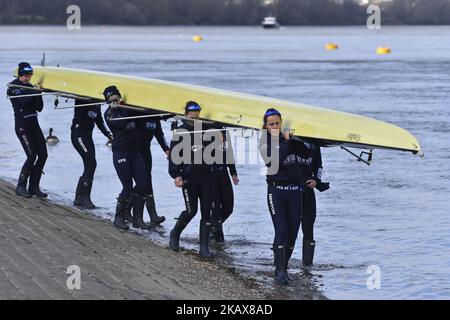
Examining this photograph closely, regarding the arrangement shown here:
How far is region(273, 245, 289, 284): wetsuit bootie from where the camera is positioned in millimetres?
9242

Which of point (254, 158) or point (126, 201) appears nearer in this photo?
point (126, 201)

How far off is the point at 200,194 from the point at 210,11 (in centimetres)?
14837

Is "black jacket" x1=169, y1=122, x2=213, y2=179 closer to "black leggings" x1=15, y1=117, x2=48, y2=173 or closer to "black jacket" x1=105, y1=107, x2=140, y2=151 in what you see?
"black jacket" x1=105, y1=107, x2=140, y2=151

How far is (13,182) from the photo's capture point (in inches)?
579

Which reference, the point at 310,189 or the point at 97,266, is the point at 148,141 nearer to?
the point at 310,189

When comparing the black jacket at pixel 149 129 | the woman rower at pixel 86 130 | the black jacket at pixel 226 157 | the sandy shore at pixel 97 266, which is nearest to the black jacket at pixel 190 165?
the black jacket at pixel 226 157

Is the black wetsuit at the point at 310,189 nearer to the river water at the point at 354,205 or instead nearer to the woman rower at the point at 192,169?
the river water at the point at 354,205

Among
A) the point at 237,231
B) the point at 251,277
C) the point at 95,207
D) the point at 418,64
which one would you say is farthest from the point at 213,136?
the point at 418,64

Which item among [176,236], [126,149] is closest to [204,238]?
[176,236]

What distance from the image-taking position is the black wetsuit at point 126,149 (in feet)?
36.1

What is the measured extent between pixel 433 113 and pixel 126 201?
54.8 ft

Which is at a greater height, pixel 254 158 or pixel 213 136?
pixel 213 136

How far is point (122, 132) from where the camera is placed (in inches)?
434
